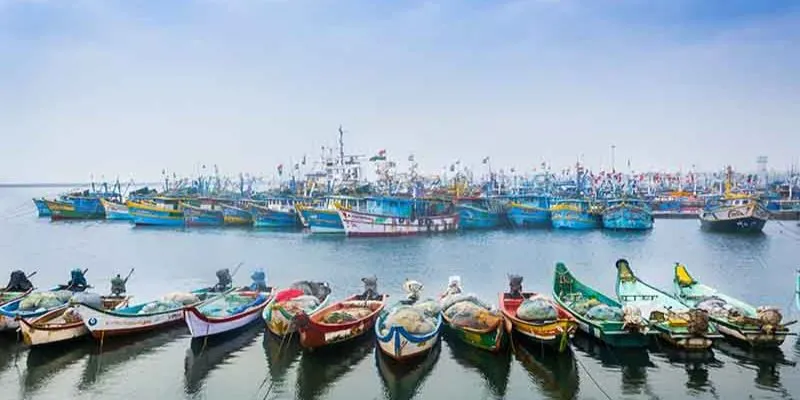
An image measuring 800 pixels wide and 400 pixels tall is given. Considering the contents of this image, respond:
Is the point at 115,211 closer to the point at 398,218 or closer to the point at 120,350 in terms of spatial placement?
the point at 398,218

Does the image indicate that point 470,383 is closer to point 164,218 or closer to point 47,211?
point 164,218

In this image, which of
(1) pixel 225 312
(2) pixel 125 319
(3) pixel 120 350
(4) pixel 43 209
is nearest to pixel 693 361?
(1) pixel 225 312

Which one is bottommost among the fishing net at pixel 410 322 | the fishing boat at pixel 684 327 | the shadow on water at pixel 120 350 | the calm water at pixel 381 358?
Answer: the calm water at pixel 381 358

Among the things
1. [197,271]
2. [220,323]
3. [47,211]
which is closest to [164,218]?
[47,211]

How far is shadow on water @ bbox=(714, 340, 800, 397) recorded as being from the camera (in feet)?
42.2

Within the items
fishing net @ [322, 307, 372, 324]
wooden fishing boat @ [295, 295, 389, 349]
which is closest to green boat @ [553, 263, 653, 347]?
wooden fishing boat @ [295, 295, 389, 349]

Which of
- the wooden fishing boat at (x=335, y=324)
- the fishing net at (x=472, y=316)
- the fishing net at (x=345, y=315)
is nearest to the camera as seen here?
the wooden fishing boat at (x=335, y=324)

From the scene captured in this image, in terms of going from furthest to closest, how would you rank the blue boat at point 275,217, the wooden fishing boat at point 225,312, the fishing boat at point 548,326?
the blue boat at point 275,217, the wooden fishing boat at point 225,312, the fishing boat at point 548,326

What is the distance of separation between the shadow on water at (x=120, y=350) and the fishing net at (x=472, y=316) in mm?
7500

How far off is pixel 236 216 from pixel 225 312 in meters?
41.7

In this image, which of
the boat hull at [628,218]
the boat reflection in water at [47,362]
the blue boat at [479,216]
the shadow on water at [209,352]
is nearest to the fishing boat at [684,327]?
the shadow on water at [209,352]

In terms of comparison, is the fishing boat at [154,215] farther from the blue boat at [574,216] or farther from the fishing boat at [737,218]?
the fishing boat at [737,218]

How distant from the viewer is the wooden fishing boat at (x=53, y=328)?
14.5m

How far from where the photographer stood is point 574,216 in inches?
2057
